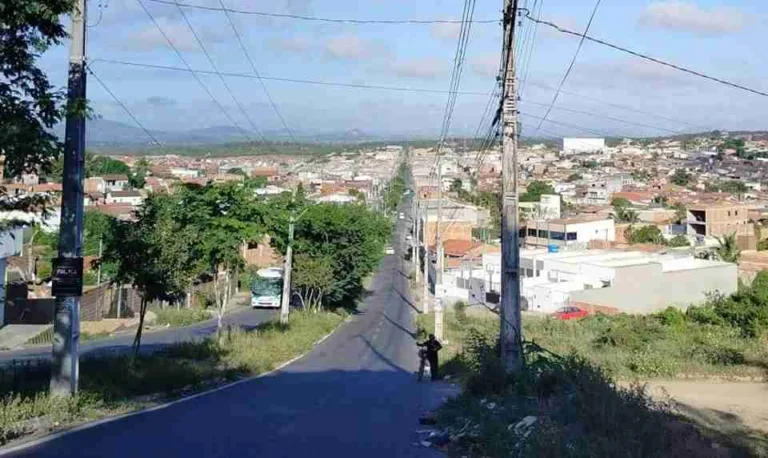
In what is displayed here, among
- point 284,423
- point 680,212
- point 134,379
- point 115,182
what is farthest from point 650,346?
point 115,182

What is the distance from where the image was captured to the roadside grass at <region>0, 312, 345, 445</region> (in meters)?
11.8

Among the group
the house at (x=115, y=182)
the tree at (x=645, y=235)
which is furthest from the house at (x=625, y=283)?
the house at (x=115, y=182)

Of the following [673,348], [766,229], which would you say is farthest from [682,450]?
[766,229]

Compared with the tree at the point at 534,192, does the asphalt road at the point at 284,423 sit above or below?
below

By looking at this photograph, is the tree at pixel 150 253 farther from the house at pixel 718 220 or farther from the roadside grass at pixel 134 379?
the house at pixel 718 220

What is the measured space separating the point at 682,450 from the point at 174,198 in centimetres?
1925

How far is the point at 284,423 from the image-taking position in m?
12.5

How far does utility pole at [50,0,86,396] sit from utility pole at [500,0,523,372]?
6.95m

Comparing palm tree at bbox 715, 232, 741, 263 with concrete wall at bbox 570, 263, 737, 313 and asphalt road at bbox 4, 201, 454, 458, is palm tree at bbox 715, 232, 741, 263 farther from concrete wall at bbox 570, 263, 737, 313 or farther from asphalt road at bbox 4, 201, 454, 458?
asphalt road at bbox 4, 201, 454, 458

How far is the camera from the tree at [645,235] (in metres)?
94.2

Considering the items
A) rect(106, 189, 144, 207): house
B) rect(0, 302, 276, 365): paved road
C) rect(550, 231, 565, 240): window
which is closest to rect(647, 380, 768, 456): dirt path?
rect(0, 302, 276, 365): paved road

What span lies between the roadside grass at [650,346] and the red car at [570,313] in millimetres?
2089

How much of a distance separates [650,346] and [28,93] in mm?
26882

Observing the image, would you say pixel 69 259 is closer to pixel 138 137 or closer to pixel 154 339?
pixel 154 339
